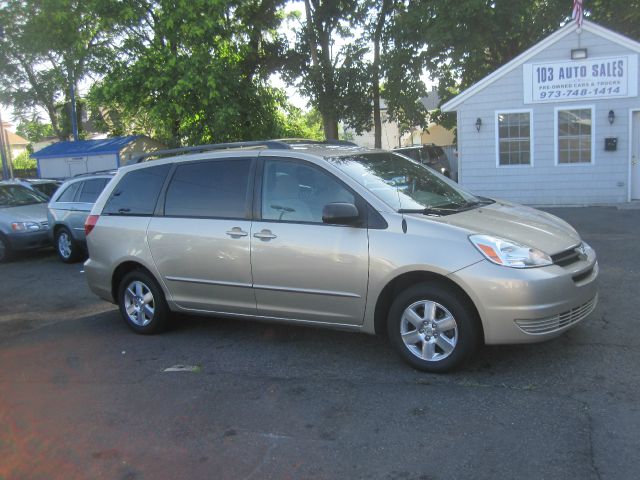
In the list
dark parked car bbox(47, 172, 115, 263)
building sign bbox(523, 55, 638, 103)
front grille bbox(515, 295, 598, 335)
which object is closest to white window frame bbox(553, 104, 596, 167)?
building sign bbox(523, 55, 638, 103)

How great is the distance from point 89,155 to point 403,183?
21413 mm

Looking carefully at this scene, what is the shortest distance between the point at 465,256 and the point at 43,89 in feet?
103

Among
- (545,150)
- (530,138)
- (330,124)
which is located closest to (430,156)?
(330,124)

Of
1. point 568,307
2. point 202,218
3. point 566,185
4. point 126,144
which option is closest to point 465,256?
point 568,307

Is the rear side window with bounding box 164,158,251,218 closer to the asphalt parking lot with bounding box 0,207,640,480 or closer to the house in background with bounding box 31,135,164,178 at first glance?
the asphalt parking lot with bounding box 0,207,640,480

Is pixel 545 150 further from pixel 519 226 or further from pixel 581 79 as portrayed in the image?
pixel 519 226

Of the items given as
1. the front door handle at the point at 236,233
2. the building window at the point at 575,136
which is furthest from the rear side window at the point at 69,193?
the building window at the point at 575,136

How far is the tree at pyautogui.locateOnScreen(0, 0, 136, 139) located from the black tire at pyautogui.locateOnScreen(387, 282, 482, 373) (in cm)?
1802

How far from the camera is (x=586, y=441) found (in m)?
3.34

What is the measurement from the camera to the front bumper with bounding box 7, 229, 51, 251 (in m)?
11.4

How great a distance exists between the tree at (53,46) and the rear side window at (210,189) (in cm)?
1586

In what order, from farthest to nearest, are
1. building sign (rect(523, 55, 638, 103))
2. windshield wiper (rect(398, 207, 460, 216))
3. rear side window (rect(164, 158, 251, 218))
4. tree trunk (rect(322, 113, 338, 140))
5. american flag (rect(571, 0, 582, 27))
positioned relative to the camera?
1. tree trunk (rect(322, 113, 338, 140))
2. building sign (rect(523, 55, 638, 103))
3. american flag (rect(571, 0, 582, 27))
4. rear side window (rect(164, 158, 251, 218))
5. windshield wiper (rect(398, 207, 460, 216))

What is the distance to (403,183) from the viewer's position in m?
5.09

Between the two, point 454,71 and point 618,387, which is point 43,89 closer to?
point 454,71
